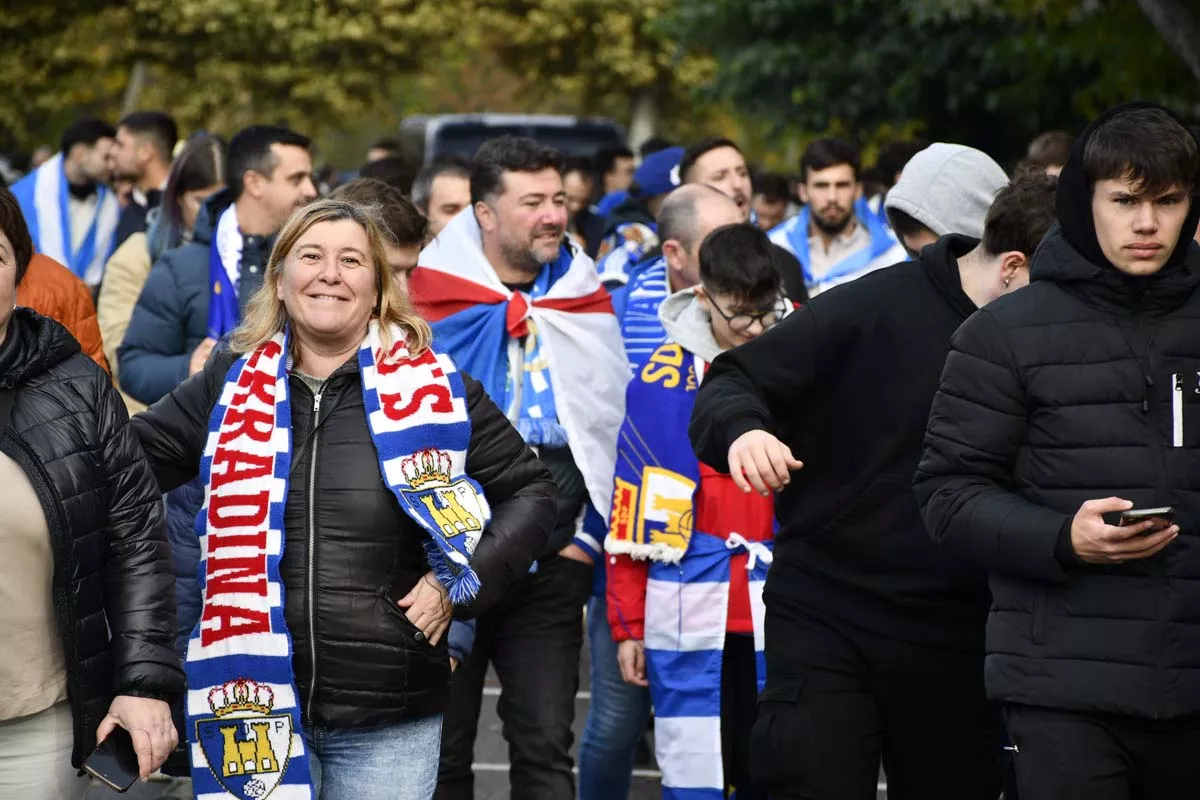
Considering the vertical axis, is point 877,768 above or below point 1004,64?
below

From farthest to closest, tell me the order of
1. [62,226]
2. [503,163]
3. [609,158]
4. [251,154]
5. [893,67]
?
[893,67] → [609,158] → [62,226] → [251,154] → [503,163]

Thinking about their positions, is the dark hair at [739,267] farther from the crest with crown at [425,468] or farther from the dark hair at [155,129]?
the dark hair at [155,129]

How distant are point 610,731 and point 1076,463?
266cm

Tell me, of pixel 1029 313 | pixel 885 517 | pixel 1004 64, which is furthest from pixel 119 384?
pixel 1004 64

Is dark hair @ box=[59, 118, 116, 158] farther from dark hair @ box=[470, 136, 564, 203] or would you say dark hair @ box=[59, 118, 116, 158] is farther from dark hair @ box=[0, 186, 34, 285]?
dark hair @ box=[0, 186, 34, 285]

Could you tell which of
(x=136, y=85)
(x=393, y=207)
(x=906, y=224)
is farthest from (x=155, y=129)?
(x=136, y=85)

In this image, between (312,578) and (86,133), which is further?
(86,133)

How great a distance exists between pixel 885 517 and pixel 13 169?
73.0ft

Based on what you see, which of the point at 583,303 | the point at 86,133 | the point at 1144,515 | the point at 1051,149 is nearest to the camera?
the point at 1144,515

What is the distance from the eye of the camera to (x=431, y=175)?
31.1ft

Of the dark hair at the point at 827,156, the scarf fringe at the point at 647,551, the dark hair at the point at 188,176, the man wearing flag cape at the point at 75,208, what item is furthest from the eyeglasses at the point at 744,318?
the man wearing flag cape at the point at 75,208

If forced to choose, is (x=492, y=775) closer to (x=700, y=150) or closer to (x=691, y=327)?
(x=691, y=327)

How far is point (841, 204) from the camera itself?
1098 cm

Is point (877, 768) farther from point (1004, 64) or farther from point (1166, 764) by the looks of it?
point (1004, 64)
